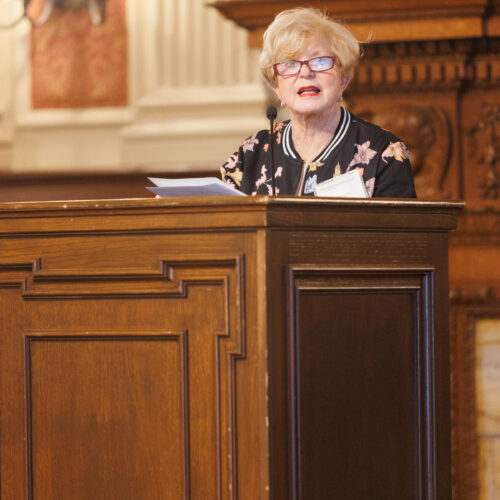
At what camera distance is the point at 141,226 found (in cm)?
201

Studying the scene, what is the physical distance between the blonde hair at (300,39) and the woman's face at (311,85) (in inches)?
0.7

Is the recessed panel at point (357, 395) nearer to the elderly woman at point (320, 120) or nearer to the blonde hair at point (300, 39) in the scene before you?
the elderly woman at point (320, 120)

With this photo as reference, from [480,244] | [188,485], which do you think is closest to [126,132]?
[480,244]

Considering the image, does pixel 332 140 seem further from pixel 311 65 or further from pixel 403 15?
pixel 403 15

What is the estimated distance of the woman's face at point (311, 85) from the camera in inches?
102

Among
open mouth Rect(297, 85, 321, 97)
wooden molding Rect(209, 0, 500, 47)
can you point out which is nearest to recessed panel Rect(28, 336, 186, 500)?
open mouth Rect(297, 85, 321, 97)

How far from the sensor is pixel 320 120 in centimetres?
266

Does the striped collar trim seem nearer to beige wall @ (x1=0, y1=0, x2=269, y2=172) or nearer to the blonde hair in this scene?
the blonde hair

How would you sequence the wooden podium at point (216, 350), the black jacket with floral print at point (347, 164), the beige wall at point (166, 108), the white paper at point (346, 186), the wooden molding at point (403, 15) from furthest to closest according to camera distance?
the beige wall at point (166, 108) < the wooden molding at point (403, 15) < the black jacket with floral print at point (347, 164) < the white paper at point (346, 186) < the wooden podium at point (216, 350)

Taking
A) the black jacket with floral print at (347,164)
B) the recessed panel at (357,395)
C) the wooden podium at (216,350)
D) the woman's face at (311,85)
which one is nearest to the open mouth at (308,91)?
the woman's face at (311,85)

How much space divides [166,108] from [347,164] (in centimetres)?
210

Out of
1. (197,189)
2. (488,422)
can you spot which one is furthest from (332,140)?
(488,422)

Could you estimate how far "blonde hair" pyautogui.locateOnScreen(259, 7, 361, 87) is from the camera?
2.59m

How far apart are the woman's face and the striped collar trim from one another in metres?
0.09
